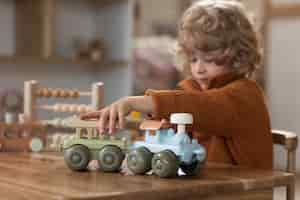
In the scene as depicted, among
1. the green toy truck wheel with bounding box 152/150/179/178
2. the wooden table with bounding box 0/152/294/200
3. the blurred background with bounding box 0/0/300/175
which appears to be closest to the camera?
the wooden table with bounding box 0/152/294/200

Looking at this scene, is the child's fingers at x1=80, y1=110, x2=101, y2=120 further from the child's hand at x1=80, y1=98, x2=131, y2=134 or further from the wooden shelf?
the wooden shelf

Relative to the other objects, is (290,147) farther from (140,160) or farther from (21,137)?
(21,137)

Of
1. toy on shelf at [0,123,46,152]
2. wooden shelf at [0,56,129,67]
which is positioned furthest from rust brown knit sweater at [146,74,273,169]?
wooden shelf at [0,56,129,67]

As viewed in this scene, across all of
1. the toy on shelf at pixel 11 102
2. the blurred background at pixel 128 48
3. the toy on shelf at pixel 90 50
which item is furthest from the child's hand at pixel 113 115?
the toy on shelf at pixel 90 50

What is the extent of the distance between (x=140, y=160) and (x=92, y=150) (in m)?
0.13

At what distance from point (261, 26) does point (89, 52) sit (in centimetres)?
101

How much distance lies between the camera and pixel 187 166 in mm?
1117

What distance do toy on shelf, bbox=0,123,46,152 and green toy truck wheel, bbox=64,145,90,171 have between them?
42 cm

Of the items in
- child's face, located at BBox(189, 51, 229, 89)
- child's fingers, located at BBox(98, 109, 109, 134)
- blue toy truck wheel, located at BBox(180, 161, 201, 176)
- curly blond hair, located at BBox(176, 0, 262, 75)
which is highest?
curly blond hair, located at BBox(176, 0, 262, 75)

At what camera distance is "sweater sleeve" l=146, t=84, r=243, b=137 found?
1.21 metres

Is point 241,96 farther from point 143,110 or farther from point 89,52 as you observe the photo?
point 89,52

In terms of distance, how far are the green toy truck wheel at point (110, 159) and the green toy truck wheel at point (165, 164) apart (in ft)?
0.27

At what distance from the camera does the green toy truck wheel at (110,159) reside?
115 centimetres

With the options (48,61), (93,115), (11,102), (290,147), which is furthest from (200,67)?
(48,61)
